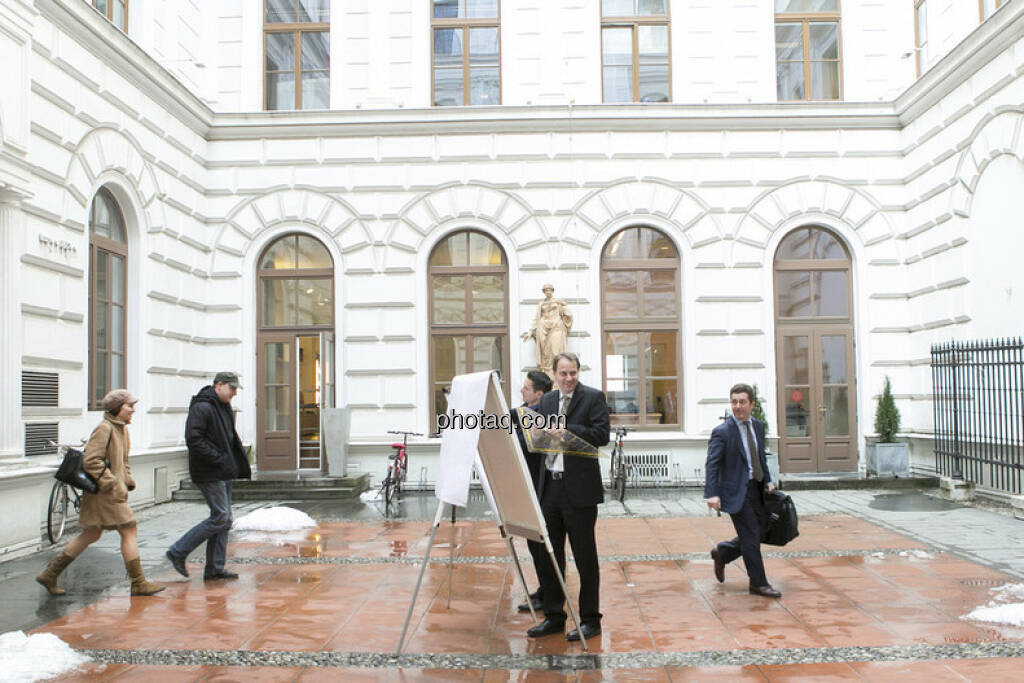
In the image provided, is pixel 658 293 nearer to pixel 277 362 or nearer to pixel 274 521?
pixel 277 362

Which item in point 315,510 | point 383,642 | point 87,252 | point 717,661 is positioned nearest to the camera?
point 717,661

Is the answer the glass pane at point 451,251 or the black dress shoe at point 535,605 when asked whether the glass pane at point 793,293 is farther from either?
the black dress shoe at point 535,605

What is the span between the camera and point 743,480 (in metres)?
7.41

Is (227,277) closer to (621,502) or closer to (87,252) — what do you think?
(87,252)

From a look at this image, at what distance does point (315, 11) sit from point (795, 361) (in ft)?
36.1

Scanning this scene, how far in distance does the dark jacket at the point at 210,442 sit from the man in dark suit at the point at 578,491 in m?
3.55

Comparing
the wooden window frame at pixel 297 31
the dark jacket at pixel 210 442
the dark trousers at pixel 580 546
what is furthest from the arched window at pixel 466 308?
the dark trousers at pixel 580 546

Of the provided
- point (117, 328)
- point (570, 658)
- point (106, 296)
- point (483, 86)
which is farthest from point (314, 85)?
point (570, 658)

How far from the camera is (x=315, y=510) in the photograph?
1315cm

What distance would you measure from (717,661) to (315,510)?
862 cm

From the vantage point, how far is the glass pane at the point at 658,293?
1583 cm

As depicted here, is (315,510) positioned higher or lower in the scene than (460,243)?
lower

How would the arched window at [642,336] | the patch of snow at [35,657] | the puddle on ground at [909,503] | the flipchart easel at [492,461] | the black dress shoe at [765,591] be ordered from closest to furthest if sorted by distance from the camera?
the patch of snow at [35,657]
the flipchart easel at [492,461]
the black dress shoe at [765,591]
the puddle on ground at [909,503]
the arched window at [642,336]

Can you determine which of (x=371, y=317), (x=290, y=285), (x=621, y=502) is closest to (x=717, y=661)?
(x=621, y=502)
